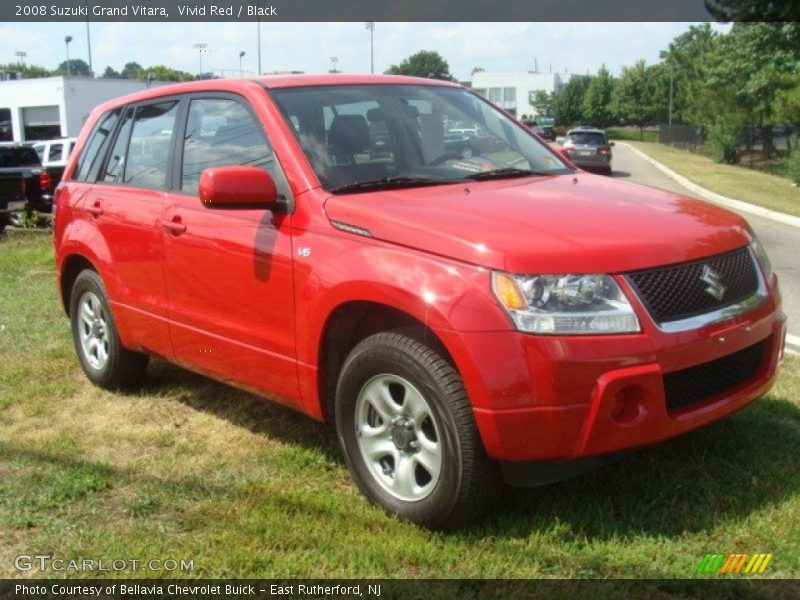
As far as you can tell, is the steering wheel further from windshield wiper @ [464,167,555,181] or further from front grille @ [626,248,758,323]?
front grille @ [626,248,758,323]

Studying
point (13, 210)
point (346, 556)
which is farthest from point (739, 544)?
point (13, 210)

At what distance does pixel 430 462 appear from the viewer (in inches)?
139

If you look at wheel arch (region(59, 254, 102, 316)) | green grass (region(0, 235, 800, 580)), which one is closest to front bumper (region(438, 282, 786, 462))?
green grass (region(0, 235, 800, 580))

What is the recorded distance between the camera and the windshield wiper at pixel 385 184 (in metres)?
4.02

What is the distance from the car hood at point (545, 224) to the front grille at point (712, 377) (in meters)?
0.44

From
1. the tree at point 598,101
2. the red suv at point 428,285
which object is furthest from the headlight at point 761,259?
the tree at point 598,101

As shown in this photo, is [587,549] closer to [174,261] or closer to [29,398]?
[174,261]

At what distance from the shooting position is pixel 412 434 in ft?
11.8

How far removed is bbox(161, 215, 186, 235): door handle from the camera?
4613mm

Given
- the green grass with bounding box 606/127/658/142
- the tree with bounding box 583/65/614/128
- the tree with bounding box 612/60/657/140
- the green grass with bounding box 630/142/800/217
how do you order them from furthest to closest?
the tree with bounding box 583/65/614/128, the green grass with bounding box 606/127/658/142, the tree with bounding box 612/60/657/140, the green grass with bounding box 630/142/800/217

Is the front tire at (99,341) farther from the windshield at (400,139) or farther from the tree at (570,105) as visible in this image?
the tree at (570,105)

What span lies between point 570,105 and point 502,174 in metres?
104

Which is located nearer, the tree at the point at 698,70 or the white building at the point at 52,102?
the tree at the point at 698,70

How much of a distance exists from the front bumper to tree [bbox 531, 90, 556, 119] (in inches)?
4173
